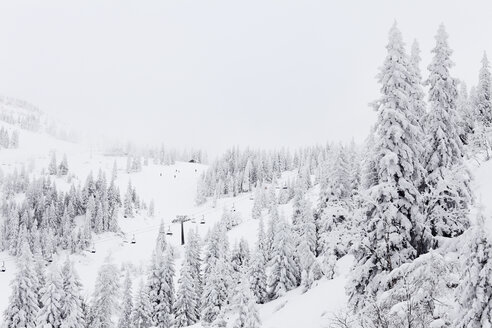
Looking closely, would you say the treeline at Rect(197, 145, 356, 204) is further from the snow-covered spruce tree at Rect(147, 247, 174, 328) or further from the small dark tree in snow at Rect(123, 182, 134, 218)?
the snow-covered spruce tree at Rect(147, 247, 174, 328)

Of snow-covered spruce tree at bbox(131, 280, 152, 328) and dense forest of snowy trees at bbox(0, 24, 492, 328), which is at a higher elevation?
dense forest of snowy trees at bbox(0, 24, 492, 328)

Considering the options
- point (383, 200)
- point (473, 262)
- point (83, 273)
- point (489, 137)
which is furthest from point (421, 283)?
point (83, 273)

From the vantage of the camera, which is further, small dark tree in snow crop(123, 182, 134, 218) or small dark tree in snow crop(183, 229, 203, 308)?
small dark tree in snow crop(123, 182, 134, 218)

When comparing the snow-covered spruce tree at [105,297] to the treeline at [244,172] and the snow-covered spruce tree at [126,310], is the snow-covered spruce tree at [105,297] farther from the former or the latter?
the treeline at [244,172]

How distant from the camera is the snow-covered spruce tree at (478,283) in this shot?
8.41m

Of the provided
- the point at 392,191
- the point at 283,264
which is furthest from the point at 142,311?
the point at 392,191

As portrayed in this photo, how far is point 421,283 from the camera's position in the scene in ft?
38.3

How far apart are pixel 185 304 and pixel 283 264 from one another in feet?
45.6

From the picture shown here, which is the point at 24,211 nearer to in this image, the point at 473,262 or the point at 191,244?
the point at 191,244

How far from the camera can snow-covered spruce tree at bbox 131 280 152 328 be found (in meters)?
51.5

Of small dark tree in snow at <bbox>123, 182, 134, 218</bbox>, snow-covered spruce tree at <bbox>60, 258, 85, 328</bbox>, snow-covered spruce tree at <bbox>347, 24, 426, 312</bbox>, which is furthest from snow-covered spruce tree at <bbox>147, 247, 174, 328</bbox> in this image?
small dark tree in snow at <bbox>123, 182, 134, 218</bbox>

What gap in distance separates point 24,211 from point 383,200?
141 meters

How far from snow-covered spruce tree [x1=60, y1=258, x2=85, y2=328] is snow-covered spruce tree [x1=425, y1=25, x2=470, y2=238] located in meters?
39.4

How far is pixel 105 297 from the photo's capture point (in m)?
52.1
